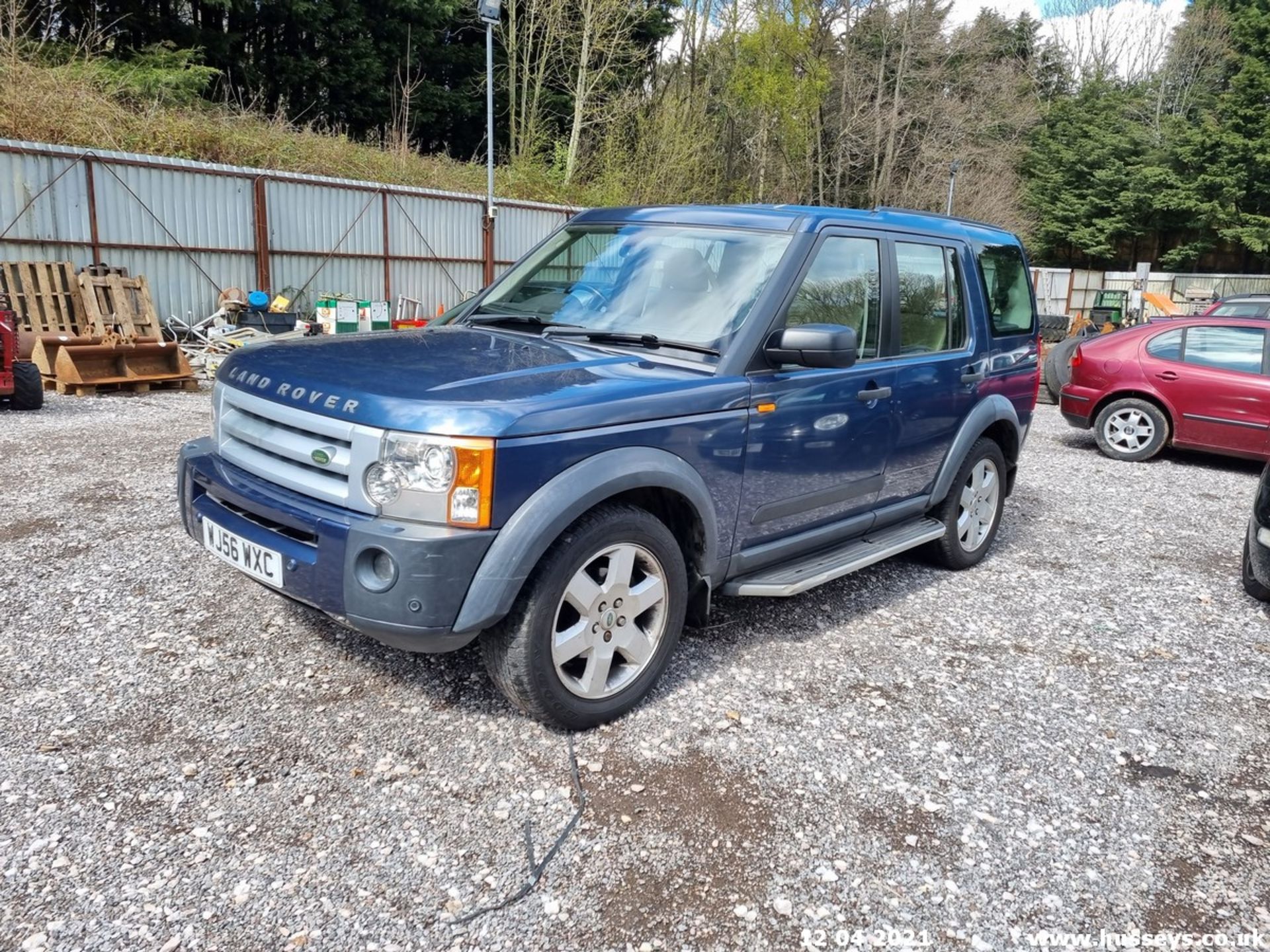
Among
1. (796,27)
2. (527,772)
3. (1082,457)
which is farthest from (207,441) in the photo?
(796,27)

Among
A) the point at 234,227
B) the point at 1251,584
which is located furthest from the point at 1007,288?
the point at 234,227

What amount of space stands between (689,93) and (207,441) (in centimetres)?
2933

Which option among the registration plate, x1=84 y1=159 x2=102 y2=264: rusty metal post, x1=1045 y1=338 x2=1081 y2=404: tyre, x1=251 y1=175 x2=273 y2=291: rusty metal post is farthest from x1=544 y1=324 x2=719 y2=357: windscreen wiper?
x1=251 y1=175 x2=273 y2=291: rusty metal post

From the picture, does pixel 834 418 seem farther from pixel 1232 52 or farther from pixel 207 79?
pixel 1232 52

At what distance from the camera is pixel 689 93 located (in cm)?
3014

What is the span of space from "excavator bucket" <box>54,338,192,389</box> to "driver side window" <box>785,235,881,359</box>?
31.5 feet

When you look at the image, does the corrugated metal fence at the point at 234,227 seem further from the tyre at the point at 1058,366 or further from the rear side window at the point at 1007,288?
the rear side window at the point at 1007,288

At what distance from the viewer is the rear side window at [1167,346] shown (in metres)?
9.05

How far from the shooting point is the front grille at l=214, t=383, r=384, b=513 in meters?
2.94

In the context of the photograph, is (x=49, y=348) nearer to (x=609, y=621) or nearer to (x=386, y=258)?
(x=386, y=258)

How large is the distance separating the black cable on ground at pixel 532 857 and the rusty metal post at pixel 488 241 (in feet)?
55.0

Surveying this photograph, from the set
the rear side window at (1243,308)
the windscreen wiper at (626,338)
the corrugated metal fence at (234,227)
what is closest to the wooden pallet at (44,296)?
the corrugated metal fence at (234,227)

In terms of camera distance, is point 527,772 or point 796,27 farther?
point 796,27

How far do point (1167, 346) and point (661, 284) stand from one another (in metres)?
7.24
